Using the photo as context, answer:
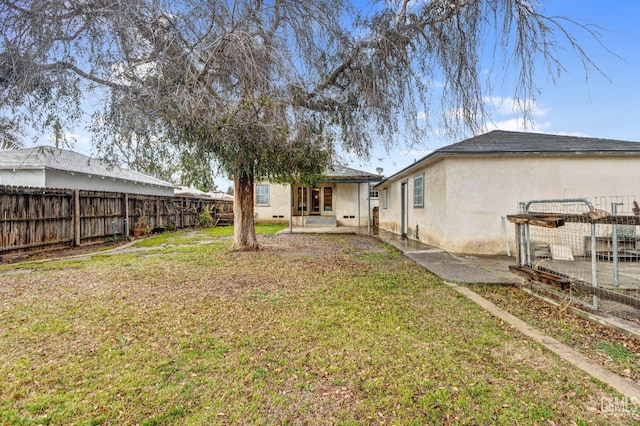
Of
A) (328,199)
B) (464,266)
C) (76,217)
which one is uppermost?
(328,199)

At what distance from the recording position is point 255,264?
7.33m

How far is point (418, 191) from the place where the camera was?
36.5ft

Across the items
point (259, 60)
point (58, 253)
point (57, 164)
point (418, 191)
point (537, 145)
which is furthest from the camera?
point (57, 164)

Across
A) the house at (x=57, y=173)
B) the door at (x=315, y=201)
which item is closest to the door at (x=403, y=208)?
the door at (x=315, y=201)

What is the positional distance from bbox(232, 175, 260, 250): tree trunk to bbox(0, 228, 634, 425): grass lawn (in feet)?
12.0

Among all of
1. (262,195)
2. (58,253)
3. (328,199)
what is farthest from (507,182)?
(262,195)

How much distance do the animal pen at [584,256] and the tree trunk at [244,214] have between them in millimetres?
6499

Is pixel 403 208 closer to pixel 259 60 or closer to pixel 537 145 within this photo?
pixel 537 145

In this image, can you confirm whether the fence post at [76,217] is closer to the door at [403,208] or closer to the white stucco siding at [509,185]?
the white stucco siding at [509,185]

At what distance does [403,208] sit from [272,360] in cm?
1148

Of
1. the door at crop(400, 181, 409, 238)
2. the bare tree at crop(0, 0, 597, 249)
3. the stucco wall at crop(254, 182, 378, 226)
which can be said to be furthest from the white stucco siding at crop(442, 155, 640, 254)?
the stucco wall at crop(254, 182, 378, 226)

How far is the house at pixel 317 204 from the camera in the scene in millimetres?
18609

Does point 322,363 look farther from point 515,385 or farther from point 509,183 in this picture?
point 509,183

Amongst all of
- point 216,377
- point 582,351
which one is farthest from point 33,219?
point 582,351
